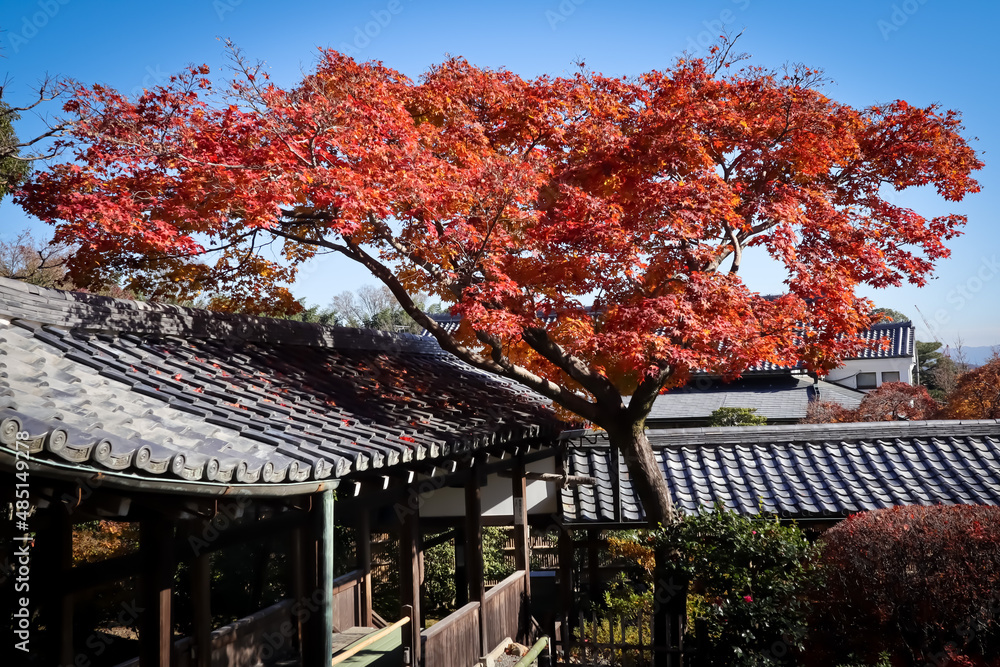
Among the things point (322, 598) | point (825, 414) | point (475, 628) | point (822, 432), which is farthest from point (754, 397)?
point (322, 598)

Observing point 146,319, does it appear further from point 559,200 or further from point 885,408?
point 885,408

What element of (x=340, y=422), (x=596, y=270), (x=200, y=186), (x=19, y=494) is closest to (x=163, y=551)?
(x=19, y=494)

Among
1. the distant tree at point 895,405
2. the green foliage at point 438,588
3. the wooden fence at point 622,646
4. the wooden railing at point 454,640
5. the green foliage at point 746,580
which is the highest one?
the distant tree at point 895,405

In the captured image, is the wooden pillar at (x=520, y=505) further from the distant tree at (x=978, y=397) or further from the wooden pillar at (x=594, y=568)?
the distant tree at (x=978, y=397)

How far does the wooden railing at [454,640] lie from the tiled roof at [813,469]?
230cm

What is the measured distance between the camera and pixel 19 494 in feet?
11.8

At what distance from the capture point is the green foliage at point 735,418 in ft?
71.4

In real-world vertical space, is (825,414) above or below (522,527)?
above

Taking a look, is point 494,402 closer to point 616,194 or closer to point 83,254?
point 616,194

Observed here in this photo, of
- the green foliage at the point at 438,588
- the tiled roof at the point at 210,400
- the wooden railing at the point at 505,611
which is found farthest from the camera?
the green foliage at the point at 438,588

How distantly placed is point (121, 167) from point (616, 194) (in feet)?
20.1

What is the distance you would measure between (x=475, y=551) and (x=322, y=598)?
3634mm

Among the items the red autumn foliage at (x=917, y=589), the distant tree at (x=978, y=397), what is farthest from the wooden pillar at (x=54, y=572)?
the distant tree at (x=978, y=397)

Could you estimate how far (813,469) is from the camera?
1028 centimetres
